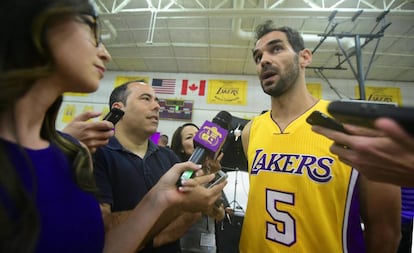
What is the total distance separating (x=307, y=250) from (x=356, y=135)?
709mm

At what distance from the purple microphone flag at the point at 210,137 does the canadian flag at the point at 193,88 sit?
719 cm

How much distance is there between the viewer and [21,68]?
0.62 m

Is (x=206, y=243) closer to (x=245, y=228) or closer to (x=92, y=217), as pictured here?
(x=245, y=228)

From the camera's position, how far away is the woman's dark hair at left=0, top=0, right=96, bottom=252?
55 centimetres

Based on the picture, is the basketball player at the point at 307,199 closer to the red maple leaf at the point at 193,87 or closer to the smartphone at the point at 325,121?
the smartphone at the point at 325,121

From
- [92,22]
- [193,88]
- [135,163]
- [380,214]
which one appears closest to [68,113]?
[193,88]

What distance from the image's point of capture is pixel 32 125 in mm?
730

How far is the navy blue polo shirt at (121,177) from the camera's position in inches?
53.8

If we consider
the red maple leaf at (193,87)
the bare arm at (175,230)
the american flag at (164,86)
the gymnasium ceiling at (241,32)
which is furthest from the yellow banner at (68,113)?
the bare arm at (175,230)

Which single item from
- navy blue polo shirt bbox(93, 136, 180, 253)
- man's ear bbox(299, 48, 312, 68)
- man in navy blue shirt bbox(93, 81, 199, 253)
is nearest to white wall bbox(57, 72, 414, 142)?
man in navy blue shirt bbox(93, 81, 199, 253)

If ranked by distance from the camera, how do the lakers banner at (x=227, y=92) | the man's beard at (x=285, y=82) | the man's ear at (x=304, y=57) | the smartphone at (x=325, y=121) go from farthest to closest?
the lakers banner at (x=227, y=92)
the man's ear at (x=304, y=57)
the man's beard at (x=285, y=82)
the smartphone at (x=325, y=121)

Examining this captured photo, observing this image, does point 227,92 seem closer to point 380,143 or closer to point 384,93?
point 384,93

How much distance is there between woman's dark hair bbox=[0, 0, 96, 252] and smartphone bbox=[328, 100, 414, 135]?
76 centimetres

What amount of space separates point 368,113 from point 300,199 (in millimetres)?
711
